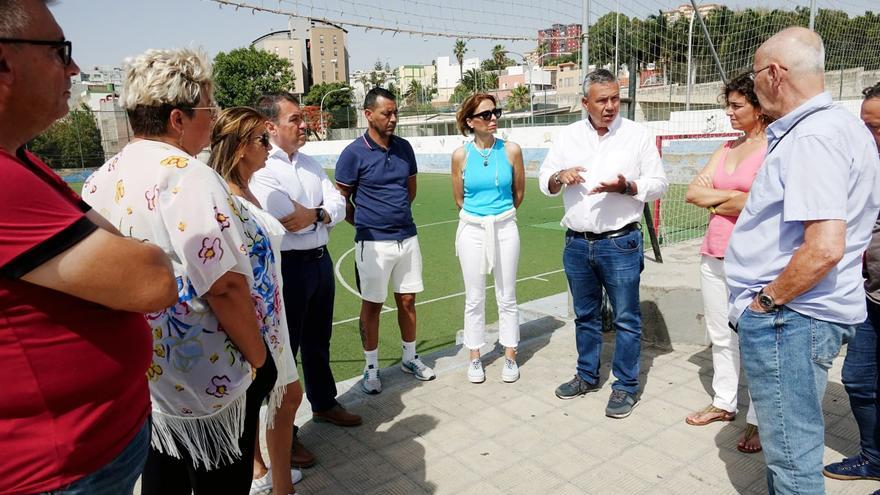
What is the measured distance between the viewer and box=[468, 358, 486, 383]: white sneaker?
4.43 m

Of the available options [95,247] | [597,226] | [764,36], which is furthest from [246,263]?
[764,36]

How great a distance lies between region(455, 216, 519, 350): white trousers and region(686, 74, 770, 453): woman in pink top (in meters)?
1.39

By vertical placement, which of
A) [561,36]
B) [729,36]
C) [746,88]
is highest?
[729,36]

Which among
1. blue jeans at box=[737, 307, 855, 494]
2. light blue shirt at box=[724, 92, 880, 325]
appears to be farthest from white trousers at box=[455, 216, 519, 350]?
blue jeans at box=[737, 307, 855, 494]

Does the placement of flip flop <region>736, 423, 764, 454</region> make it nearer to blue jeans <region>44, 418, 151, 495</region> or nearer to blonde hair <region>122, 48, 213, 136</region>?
blue jeans <region>44, 418, 151, 495</region>

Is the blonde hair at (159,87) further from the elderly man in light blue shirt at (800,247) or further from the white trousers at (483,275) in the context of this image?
the white trousers at (483,275)

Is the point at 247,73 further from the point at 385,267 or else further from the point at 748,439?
the point at 748,439

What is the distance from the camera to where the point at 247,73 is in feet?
245

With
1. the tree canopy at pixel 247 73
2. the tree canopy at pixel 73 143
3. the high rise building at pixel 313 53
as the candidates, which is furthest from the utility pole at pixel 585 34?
the high rise building at pixel 313 53

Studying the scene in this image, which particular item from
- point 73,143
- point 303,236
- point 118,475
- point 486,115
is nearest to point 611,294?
point 486,115

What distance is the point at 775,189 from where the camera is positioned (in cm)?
215

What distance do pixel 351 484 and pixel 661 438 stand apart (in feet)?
6.06

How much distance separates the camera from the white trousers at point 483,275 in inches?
178

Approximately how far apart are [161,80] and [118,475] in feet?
3.86
